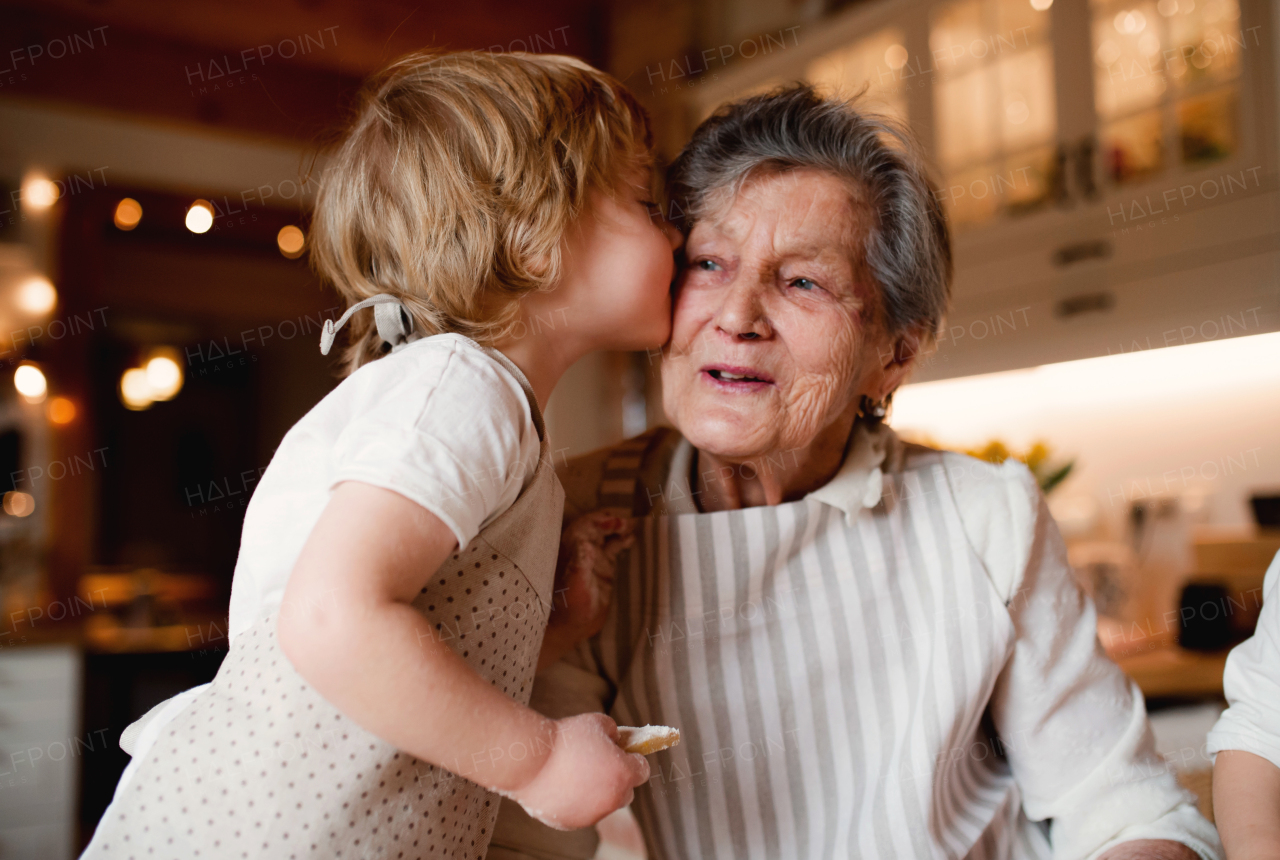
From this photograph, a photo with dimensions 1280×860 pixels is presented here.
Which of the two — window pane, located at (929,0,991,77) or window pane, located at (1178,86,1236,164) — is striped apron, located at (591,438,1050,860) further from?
window pane, located at (929,0,991,77)

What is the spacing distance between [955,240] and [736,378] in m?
2.10

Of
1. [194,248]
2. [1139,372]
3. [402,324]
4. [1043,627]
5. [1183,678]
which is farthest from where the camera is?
[194,248]

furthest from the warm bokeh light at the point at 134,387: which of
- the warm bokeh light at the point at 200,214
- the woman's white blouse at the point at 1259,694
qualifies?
the woman's white blouse at the point at 1259,694

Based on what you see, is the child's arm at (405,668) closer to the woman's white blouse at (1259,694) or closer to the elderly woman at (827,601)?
the elderly woman at (827,601)

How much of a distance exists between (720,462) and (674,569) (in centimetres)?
15

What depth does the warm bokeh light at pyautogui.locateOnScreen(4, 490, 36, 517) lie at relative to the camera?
368 cm

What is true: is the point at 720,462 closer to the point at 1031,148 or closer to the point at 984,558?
the point at 984,558

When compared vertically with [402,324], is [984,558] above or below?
below

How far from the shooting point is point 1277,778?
0.78m

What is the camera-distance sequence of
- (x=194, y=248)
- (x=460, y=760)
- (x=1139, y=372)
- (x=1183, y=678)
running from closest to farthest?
(x=460, y=760)
(x=1183, y=678)
(x=1139, y=372)
(x=194, y=248)

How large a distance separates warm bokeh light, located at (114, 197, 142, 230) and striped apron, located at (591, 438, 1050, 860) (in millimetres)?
3875

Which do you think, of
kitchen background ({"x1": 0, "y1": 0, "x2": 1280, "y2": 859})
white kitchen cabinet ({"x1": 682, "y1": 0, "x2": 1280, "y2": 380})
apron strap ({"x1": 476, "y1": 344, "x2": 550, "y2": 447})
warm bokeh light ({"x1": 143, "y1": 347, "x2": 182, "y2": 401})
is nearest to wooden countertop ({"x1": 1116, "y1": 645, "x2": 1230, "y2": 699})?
kitchen background ({"x1": 0, "y1": 0, "x2": 1280, "y2": 859})

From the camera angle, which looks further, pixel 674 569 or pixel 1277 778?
pixel 674 569

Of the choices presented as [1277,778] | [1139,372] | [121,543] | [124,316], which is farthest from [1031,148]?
[121,543]
